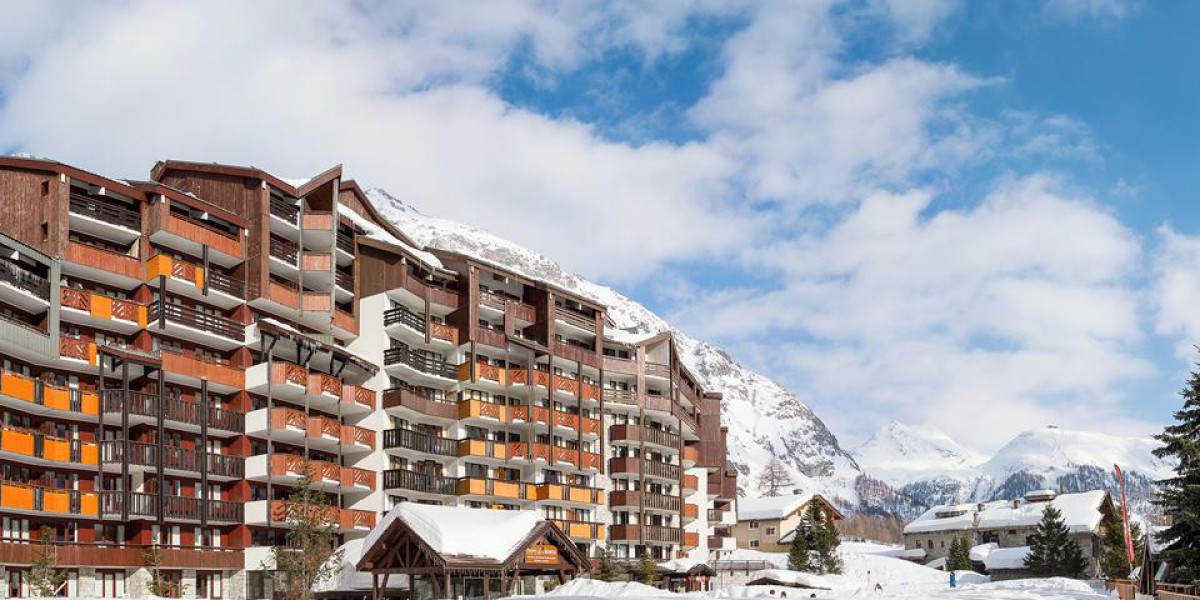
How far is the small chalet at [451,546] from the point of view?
5522cm

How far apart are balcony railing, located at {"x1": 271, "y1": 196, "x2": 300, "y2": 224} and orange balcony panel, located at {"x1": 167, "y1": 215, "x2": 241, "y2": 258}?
332 cm

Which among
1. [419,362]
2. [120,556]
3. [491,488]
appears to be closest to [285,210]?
[419,362]

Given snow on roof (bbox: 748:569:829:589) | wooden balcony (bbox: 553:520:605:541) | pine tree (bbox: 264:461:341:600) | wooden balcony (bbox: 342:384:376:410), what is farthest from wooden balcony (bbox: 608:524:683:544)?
pine tree (bbox: 264:461:341:600)

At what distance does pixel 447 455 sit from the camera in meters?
81.9

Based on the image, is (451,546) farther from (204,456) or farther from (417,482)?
(417,482)

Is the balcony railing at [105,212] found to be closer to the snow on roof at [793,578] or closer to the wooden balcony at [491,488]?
the wooden balcony at [491,488]

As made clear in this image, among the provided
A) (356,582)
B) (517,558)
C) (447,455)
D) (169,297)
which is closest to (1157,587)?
(517,558)

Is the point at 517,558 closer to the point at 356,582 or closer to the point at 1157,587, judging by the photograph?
the point at 356,582

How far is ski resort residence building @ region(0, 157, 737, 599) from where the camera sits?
60500 millimetres

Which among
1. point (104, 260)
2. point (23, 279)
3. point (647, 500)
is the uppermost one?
point (104, 260)

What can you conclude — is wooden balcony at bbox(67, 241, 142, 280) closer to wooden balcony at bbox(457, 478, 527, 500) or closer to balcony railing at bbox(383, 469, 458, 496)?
balcony railing at bbox(383, 469, 458, 496)

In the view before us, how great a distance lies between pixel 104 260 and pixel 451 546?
2230 cm

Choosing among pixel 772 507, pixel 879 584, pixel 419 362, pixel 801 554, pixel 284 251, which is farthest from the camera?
pixel 772 507

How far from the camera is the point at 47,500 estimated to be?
58.2 metres
